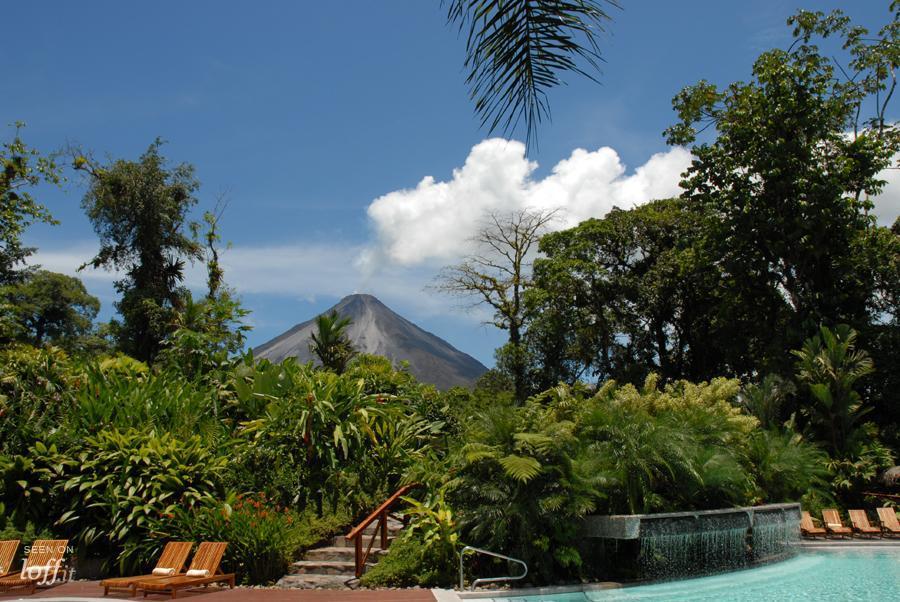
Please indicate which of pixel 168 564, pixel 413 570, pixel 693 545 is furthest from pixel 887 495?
pixel 168 564

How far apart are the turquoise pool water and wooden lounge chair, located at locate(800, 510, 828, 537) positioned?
5.84 ft

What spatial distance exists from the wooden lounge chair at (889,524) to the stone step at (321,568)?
10.6 m

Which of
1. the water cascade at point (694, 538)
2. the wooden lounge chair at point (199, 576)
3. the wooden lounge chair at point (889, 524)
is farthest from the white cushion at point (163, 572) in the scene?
the wooden lounge chair at point (889, 524)

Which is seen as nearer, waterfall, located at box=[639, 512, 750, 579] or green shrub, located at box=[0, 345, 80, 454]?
waterfall, located at box=[639, 512, 750, 579]

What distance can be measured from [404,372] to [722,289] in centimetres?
1351

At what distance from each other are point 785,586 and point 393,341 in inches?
5142

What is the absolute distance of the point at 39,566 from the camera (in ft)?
26.3

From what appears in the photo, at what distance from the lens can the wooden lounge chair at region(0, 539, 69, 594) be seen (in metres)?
7.74

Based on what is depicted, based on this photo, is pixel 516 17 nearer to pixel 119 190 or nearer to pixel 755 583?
pixel 755 583

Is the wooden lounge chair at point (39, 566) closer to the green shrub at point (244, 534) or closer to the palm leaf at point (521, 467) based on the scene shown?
the green shrub at point (244, 534)

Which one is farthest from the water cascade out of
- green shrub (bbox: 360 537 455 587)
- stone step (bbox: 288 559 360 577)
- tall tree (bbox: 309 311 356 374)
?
tall tree (bbox: 309 311 356 374)

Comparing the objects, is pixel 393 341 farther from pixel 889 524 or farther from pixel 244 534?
pixel 244 534

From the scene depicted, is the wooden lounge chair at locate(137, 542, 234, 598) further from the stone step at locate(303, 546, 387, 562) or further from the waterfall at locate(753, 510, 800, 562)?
the waterfall at locate(753, 510, 800, 562)

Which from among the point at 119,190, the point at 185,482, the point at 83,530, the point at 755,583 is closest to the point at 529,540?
the point at 755,583
